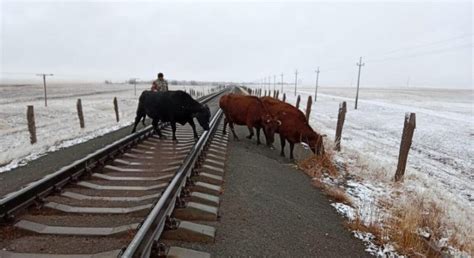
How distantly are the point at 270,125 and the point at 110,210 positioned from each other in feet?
22.6

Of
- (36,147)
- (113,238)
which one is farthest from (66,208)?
(36,147)

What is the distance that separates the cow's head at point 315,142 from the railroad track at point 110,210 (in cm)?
390

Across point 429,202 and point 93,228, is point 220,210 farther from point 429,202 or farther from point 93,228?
point 429,202

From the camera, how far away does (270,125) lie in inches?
430

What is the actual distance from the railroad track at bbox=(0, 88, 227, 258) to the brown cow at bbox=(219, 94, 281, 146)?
429 cm

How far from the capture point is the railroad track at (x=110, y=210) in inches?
142

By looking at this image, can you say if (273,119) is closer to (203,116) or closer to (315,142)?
(315,142)

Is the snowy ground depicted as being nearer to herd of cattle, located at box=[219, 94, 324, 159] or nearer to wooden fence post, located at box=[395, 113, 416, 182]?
wooden fence post, located at box=[395, 113, 416, 182]

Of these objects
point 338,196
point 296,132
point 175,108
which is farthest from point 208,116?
point 338,196

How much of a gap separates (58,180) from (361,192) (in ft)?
18.1

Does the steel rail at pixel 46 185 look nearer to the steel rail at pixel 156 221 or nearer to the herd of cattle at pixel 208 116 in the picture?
the steel rail at pixel 156 221

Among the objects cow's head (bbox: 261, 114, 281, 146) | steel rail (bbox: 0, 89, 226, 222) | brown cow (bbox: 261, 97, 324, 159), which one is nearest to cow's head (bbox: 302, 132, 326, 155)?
brown cow (bbox: 261, 97, 324, 159)

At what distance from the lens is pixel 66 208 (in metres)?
4.61

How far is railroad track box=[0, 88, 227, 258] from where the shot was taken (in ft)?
11.8
